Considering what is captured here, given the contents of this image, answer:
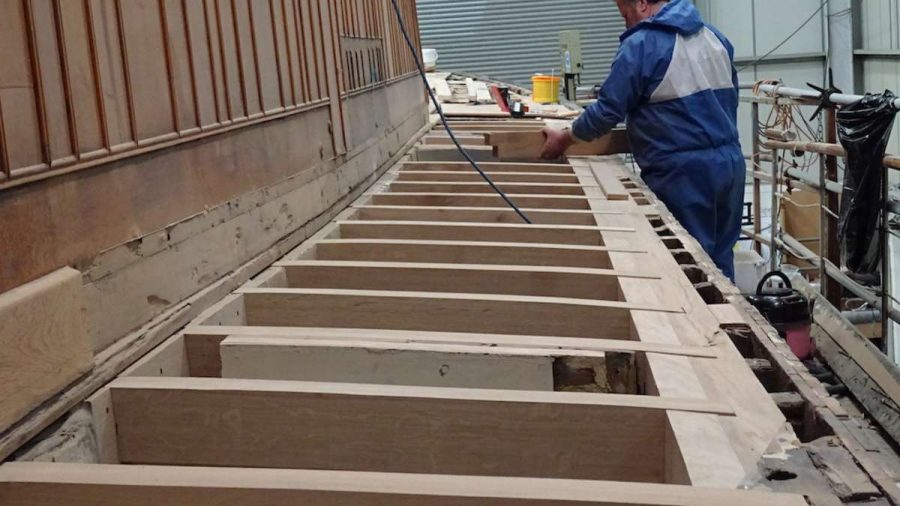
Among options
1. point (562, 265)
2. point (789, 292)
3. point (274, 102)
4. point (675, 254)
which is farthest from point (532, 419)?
point (789, 292)

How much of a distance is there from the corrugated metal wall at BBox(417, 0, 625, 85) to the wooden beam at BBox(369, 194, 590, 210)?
9.55m

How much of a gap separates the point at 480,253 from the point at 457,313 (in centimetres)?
67

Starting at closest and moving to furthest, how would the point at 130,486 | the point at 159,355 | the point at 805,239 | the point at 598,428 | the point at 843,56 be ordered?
the point at 130,486, the point at 598,428, the point at 159,355, the point at 805,239, the point at 843,56

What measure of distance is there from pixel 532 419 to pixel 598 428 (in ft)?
0.37

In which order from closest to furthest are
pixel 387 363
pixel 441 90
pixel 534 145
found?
pixel 387 363
pixel 534 145
pixel 441 90

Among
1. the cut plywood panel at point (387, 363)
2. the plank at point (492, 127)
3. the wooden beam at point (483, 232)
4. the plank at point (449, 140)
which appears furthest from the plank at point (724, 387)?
the plank at point (492, 127)

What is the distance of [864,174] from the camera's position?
14.5 feet

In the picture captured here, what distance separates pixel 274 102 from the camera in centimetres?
282

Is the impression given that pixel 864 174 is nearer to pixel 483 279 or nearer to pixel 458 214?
pixel 458 214

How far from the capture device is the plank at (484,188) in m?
3.93

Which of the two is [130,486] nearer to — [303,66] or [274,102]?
[274,102]

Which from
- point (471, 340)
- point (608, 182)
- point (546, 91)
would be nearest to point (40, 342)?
point (471, 340)

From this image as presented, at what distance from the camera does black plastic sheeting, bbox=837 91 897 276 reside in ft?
14.2

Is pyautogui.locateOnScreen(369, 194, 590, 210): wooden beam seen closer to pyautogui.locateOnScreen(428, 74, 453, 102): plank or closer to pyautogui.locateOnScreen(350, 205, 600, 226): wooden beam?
pyautogui.locateOnScreen(350, 205, 600, 226): wooden beam
